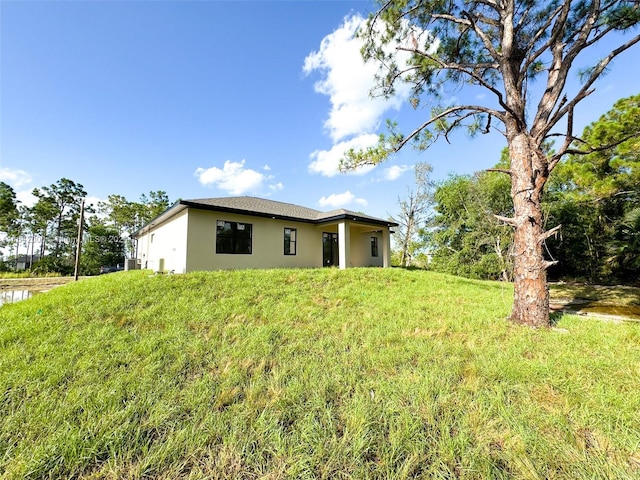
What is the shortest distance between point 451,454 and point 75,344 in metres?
4.86

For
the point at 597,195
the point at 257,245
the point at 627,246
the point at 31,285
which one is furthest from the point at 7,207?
the point at 627,246

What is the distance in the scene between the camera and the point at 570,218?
13164mm

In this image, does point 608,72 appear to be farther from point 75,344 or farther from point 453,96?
point 75,344

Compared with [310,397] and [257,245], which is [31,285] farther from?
[310,397]

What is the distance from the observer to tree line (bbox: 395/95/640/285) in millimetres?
8367

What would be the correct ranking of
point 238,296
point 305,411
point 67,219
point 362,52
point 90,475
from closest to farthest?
point 90,475 < point 305,411 < point 238,296 < point 362,52 < point 67,219

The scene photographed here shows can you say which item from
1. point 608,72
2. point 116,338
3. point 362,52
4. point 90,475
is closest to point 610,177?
point 608,72

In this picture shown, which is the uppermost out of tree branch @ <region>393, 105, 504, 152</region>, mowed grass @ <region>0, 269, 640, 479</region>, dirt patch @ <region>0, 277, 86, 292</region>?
tree branch @ <region>393, 105, 504, 152</region>

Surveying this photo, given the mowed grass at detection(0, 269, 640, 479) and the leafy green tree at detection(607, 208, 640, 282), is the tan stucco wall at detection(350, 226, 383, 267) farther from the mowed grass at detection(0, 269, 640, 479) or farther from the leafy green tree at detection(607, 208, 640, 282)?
the leafy green tree at detection(607, 208, 640, 282)

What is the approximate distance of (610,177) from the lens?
837 cm

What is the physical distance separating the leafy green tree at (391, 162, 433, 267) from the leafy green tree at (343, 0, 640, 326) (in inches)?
548

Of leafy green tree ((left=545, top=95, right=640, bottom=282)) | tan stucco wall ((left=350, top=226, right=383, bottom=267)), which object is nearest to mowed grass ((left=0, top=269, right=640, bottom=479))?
leafy green tree ((left=545, top=95, right=640, bottom=282))

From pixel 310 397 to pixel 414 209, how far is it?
20.8 metres

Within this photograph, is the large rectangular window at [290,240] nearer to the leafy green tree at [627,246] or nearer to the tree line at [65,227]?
the leafy green tree at [627,246]
